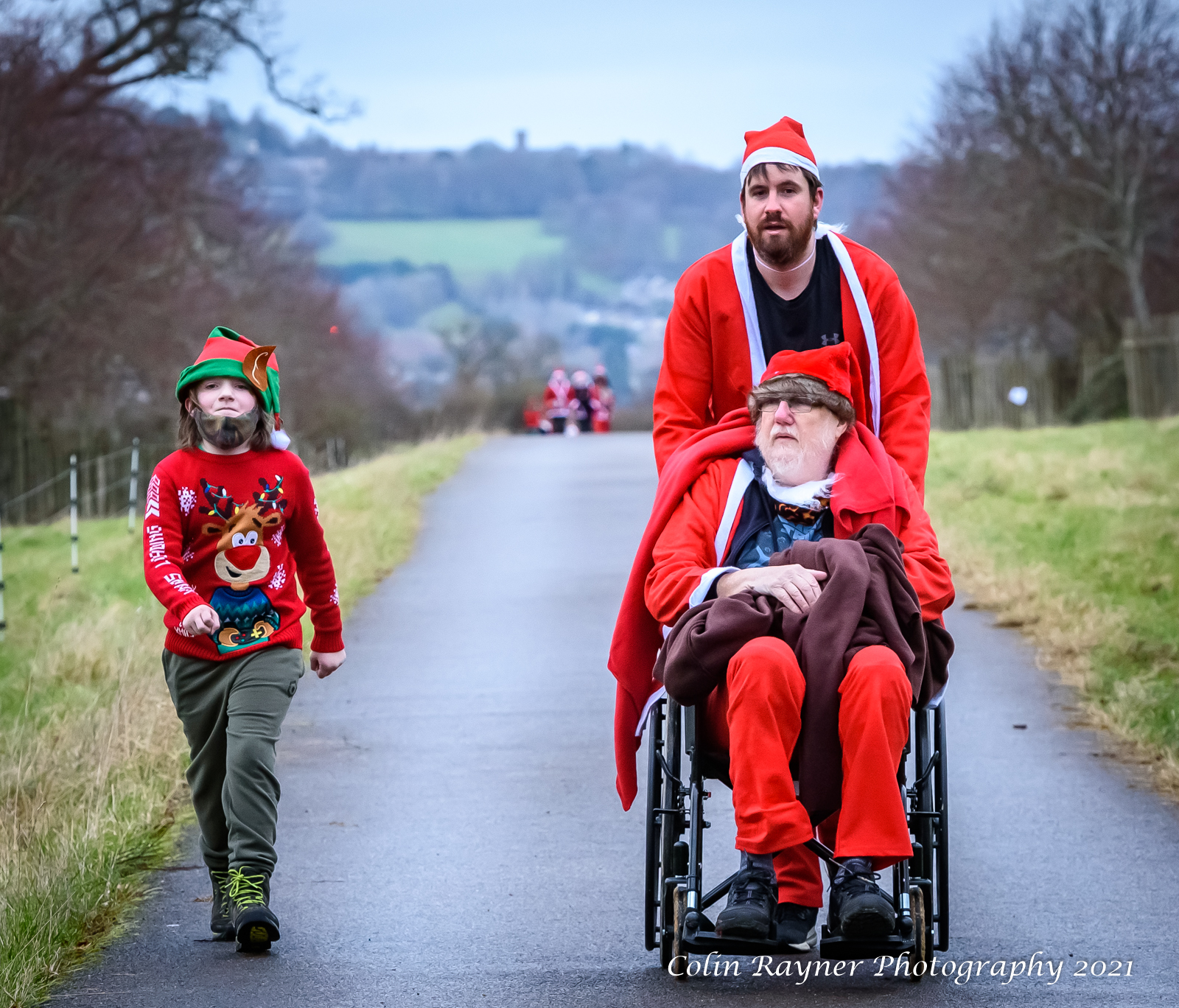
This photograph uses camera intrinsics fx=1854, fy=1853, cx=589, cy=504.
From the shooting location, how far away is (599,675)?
9836mm

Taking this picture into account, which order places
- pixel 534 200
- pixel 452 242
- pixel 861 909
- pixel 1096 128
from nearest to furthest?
pixel 861 909, pixel 1096 128, pixel 452 242, pixel 534 200

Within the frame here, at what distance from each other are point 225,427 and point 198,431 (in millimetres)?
120

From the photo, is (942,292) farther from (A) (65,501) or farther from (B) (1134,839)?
(B) (1134,839)

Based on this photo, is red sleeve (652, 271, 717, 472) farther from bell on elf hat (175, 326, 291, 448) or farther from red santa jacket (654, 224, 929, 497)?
bell on elf hat (175, 326, 291, 448)

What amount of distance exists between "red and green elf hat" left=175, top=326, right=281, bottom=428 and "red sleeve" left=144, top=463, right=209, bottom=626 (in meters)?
0.29

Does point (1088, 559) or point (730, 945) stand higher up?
point (1088, 559)

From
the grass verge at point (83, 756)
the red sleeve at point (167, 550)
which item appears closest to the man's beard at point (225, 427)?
the red sleeve at point (167, 550)

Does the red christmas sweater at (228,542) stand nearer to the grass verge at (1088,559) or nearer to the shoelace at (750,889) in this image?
the shoelace at (750,889)

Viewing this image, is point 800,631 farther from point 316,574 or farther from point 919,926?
point 316,574

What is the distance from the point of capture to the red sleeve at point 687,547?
16.1 ft

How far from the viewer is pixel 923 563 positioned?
499 centimetres

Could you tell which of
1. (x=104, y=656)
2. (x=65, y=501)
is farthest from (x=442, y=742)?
(x=65, y=501)

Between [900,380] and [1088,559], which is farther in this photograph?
[1088,559]

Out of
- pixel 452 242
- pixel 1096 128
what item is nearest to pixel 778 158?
pixel 1096 128
